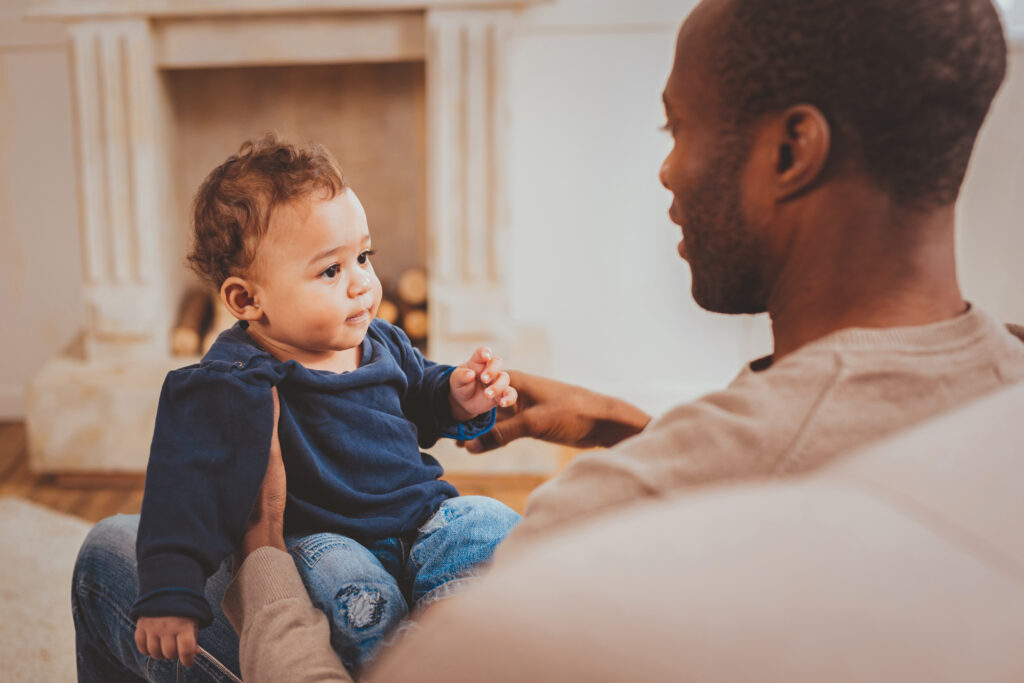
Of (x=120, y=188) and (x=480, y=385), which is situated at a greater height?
(x=120, y=188)

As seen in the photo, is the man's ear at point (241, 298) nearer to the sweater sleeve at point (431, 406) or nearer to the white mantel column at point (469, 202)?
the sweater sleeve at point (431, 406)

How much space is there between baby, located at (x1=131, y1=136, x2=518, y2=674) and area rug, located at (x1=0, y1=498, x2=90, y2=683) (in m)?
1.00

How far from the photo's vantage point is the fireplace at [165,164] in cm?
257

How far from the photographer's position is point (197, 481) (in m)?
0.90

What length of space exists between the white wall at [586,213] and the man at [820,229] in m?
2.04

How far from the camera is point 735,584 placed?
0.45m

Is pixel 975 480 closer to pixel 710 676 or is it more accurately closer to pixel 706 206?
pixel 710 676

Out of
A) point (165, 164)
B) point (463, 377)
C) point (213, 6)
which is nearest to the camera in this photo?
point (463, 377)

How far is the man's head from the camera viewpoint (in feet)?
2.02

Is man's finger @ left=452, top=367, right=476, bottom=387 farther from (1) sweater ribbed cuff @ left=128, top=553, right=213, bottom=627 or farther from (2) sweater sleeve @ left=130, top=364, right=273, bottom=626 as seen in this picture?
(1) sweater ribbed cuff @ left=128, top=553, right=213, bottom=627

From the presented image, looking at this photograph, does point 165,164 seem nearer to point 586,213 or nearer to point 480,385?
point 586,213

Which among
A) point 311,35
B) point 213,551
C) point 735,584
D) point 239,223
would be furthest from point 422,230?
point 735,584

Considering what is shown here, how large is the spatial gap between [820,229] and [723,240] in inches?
3.5

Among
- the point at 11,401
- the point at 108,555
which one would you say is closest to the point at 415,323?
the point at 11,401
